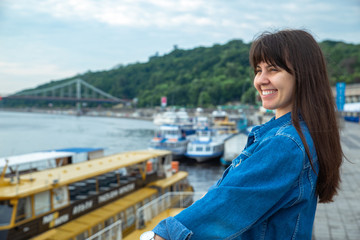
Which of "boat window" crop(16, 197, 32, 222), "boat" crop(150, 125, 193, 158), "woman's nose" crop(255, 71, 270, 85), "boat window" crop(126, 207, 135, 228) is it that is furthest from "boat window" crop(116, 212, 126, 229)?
"boat" crop(150, 125, 193, 158)

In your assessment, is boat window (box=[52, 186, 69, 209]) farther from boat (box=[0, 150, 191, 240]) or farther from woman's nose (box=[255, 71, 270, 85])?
woman's nose (box=[255, 71, 270, 85])

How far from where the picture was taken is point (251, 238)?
114 cm

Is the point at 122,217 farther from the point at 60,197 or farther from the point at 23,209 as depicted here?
the point at 23,209

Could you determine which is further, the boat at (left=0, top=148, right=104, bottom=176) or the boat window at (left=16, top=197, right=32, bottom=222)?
the boat at (left=0, top=148, right=104, bottom=176)

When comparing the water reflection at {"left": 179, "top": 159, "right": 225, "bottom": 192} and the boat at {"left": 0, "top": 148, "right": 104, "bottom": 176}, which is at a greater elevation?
the boat at {"left": 0, "top": 148, "right": 104, "bottom": 176}

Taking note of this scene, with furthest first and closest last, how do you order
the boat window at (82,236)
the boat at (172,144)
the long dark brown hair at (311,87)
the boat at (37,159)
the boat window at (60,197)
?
the boat at (172,144)
the boat at (37,159)
the boat window at (60,197)
the boat window at (82,236)
the long dark brown hair at (311,87)

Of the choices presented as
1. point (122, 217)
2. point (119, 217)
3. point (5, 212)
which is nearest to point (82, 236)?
point (119, 217)

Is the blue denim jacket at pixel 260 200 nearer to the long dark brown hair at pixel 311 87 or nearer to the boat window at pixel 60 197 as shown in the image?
the long dark brown hair at pixel 311 87

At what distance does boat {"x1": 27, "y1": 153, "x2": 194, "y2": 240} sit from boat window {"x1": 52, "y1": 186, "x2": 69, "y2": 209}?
0.64 meters

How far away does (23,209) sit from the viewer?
27.6 feet

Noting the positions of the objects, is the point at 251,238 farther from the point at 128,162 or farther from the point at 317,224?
the point at 128,162

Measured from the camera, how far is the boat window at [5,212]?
316 inches

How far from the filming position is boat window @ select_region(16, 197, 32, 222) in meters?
8.22

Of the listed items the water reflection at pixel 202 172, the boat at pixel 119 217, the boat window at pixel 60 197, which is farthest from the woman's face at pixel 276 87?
the water reflection at pixel 202 172
